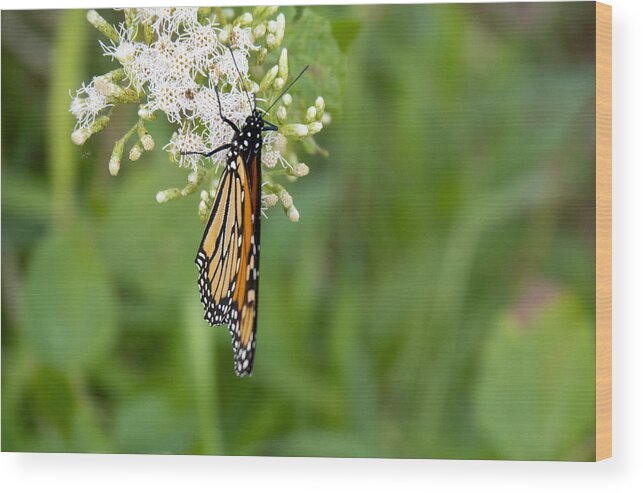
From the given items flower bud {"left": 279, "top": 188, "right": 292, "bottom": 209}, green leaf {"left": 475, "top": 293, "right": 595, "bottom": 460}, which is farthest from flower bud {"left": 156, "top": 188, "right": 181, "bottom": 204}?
green leaf {"left": 475, "top": 293, "right": 595, "bottom": 460}

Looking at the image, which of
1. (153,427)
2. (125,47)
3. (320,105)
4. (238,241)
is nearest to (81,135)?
(125,47)

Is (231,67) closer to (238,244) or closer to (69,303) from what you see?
(238,244)

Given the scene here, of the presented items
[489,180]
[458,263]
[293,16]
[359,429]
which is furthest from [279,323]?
[293,16]

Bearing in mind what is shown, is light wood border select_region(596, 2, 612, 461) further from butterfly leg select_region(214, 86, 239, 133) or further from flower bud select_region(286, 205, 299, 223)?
butterfly leg select_region(214, 86, 239, 133)

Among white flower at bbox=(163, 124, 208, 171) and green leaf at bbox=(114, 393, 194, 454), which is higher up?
white flower at bbox=(163, 124, 208, 171)

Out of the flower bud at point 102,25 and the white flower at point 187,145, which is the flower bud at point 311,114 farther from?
the flower bud at point 102,25

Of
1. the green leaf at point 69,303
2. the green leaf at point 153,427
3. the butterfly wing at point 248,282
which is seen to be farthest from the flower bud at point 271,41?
the green leaf at point 153,427

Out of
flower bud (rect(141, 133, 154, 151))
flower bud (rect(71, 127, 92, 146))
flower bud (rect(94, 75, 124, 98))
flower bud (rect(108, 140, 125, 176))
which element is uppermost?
flower bud (rect(94, 75, 124, 98))

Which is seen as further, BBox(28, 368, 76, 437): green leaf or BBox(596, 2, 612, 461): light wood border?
BBox(28, 368, 76, 437): green leaf
